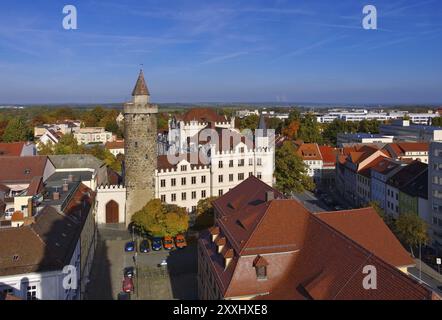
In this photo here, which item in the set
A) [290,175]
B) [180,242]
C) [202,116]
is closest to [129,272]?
[180,242]

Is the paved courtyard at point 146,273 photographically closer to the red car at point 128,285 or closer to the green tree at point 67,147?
the red car at point 128,285

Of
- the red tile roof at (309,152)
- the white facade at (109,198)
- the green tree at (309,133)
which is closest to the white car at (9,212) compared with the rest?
the white facade at (109,198)

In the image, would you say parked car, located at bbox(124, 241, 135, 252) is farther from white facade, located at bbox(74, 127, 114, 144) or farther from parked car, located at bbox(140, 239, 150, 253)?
white facade, located at bbox(74, 127, 114, 144)

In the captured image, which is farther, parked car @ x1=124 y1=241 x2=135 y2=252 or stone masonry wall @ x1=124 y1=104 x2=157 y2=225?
stone masonry wall @ x1=124 y1=104 x2=157 y2=225

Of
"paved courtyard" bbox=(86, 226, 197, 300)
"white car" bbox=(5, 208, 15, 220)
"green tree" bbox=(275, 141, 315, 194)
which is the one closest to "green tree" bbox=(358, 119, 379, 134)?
"green tree" bbox=(275, 141, 315, 194)

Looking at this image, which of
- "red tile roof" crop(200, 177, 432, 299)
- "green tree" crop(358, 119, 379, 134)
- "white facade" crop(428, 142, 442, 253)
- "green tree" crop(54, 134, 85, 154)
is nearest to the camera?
"red tile roof" crop(200, 177, 432, 299)

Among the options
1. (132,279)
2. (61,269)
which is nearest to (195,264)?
(132,279)
